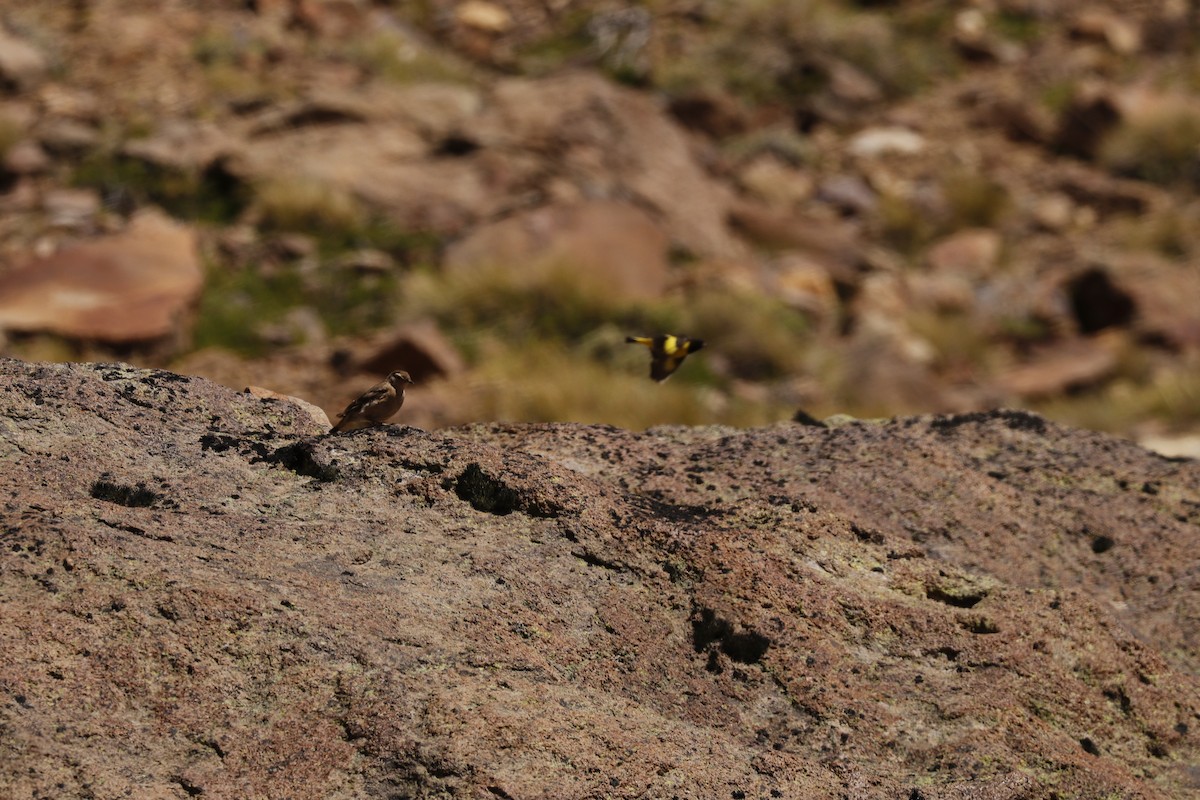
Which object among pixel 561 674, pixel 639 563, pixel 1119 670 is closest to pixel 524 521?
pixel 639 563

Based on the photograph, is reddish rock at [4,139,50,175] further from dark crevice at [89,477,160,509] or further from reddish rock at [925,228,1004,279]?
dark crevice at [89,477,160,509]

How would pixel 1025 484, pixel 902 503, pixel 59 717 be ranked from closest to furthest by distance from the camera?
1. pixel 59 717
2. pixel 902 503
3. pixel 1025 484

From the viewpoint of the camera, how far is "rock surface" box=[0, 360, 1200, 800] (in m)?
2.27

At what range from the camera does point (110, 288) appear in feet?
31.5

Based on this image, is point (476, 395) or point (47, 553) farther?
point (476, 395)

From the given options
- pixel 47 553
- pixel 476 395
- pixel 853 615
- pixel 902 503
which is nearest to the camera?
pixel 47 553

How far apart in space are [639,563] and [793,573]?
0.33m

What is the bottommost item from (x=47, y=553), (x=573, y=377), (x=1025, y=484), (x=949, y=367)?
(x=949, y=367)

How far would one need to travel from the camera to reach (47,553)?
2430 millimetres

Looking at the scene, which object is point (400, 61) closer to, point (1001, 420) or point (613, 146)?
point (613, 146)

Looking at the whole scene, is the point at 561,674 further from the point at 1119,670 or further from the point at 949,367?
the point at 949,367

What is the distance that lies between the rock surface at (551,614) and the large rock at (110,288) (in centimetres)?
647

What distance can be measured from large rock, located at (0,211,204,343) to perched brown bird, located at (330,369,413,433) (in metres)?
6.36

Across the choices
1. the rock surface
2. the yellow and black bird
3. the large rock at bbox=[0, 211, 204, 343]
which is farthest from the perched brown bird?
the large rock at bbox=[0, 211, 204, 343]
